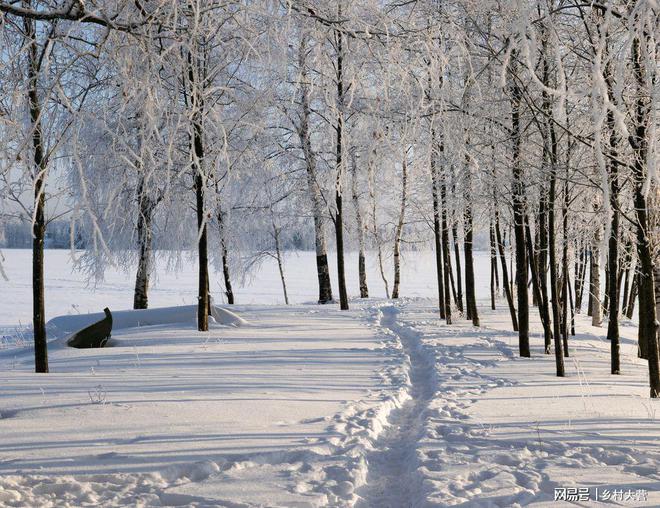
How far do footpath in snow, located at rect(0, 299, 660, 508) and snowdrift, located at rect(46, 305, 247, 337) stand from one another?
347 centimetres

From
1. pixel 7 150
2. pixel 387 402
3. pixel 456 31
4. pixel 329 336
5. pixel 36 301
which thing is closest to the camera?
pixel 7 150

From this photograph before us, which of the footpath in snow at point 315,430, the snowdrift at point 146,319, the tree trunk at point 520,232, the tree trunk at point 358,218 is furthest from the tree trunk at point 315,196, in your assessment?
the footpath in snow at point 315,430

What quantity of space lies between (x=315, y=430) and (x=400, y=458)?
2.82 ft

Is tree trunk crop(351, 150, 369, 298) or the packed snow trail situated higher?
tree trunk crop(351, 150, 369, 298)

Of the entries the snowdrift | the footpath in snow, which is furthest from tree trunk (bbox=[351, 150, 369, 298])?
the footpath in snow

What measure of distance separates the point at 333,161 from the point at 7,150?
51.3 ft

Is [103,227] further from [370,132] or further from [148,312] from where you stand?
[370,132]

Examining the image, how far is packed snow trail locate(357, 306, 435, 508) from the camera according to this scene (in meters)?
3.97

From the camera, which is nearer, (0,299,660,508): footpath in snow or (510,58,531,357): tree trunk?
(0,299,660,508): footpath in snow

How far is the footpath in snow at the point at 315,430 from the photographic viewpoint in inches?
153

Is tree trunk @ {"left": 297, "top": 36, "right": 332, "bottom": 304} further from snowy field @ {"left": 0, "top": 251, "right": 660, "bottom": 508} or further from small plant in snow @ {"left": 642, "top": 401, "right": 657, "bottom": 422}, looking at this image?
small plant in snow @ {"left": 642, "top": 401, "right": 657, "bottom": 422}

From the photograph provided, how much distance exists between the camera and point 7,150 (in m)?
3.52

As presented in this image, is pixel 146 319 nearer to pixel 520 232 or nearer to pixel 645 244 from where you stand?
pixel 520 232

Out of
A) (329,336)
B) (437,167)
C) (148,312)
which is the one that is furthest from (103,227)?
(437,167)
